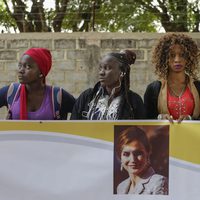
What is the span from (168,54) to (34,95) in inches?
38.0

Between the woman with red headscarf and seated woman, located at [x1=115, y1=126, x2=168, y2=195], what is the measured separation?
0.60 metres

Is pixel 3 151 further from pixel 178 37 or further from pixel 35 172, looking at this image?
pixel 178 37

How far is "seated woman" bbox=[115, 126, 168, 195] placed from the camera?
3295mm

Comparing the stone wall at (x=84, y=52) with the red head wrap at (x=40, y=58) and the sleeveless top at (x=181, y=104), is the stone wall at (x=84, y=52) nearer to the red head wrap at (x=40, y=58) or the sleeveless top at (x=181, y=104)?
the red head wrap at (x=40, y=58)

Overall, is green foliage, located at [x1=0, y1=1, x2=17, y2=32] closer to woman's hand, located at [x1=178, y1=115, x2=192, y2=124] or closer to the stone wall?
the stone wall

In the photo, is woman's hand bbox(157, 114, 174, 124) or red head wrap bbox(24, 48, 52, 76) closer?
woman's hand bbox(157, 114, 174, 124)

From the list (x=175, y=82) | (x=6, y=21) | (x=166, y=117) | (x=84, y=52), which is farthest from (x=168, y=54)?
(x=6, y=21)

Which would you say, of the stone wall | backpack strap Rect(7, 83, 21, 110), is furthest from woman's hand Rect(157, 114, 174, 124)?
the stone wall

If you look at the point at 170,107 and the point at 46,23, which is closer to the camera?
the point at 170,107

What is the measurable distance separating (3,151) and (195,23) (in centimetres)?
672

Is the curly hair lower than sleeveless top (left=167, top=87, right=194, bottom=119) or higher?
higher

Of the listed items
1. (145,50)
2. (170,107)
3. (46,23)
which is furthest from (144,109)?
(46,23)

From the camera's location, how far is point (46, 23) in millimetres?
10227

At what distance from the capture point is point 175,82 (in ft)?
12.2
